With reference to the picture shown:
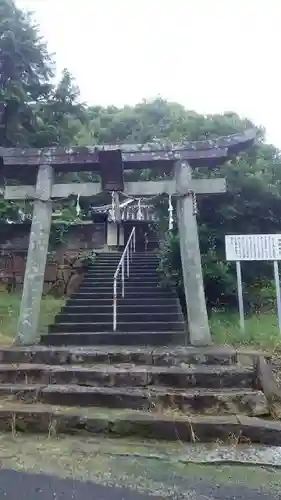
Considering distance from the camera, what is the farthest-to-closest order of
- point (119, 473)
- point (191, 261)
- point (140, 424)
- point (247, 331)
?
point (247, 331)
point (191, 261)
point (140, 424)
point (119, 473)

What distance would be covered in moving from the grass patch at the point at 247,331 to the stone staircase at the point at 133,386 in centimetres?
68

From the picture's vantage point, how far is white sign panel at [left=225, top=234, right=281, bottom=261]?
321 inches

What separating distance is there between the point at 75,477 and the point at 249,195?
7.90m

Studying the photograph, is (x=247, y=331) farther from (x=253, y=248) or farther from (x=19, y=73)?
(x=19, y=73)

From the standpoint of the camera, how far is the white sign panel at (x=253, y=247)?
816cm

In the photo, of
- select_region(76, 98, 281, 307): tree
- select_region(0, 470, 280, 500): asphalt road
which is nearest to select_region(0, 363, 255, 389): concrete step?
select_region(0, 470, 280, 500): asphalt road

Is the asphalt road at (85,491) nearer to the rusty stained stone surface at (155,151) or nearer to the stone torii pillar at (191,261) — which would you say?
the stone torii pillar at (191,261)

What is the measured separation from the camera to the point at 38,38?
13039 millimetres

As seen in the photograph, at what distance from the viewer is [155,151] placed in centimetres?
809

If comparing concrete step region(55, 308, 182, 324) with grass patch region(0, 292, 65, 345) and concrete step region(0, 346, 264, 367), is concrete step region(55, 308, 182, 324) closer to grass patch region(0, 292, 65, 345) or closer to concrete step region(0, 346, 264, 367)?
grass patch region(0, 292, 65, 345)

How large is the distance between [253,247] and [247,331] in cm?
169

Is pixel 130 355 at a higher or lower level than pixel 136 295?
lower

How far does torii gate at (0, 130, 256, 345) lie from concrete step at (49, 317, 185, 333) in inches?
34.0

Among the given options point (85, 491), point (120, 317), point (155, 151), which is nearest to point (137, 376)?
point (85, 491)
